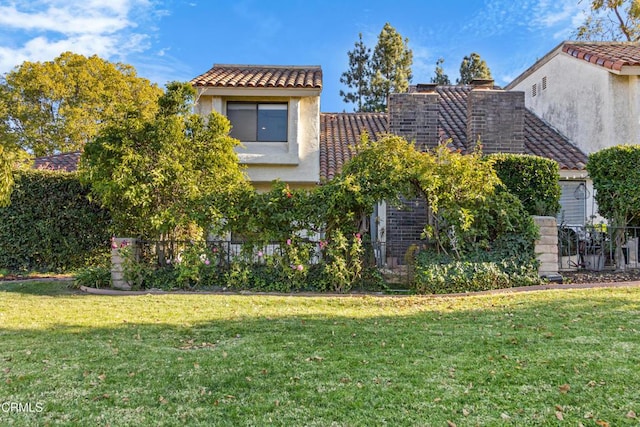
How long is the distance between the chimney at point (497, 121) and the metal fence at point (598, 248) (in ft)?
10.7

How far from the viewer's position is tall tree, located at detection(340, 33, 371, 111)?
2839cm

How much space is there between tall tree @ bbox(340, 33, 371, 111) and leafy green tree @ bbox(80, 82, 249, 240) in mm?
20155

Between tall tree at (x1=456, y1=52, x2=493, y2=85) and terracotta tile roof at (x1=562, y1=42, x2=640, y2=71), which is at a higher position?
tall tree at (x1=456, y1=52, x2=493, y2=85)

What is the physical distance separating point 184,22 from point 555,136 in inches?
511

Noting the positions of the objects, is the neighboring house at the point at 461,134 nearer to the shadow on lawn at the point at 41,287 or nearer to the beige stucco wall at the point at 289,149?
the beige stucco wall at the point at 289,149

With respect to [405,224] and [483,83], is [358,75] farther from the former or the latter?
[405,224]

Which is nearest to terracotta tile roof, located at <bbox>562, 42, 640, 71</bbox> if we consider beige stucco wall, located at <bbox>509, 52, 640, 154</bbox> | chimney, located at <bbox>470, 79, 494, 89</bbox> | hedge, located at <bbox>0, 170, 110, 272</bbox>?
beige stucco wall, located at <bbox>509, 52, 640, 154</bbox>

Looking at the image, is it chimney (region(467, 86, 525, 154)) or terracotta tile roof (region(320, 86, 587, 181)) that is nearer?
chimney (region(467, 86, 525, 154))

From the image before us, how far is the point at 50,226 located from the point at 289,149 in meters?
7.00

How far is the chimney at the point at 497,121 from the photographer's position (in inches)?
476

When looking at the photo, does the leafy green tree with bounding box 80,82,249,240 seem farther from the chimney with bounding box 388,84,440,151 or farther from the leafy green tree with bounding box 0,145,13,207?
the chimney with bounding box 388,84,440,151

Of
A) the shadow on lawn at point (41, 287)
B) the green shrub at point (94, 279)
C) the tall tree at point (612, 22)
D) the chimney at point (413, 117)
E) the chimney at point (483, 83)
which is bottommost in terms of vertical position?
the shadow on lawn at point (41, 287)

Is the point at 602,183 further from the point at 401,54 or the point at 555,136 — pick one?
the point at 401,54

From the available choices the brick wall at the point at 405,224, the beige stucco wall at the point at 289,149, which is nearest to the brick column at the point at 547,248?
the brick wall at the point at 405,224
